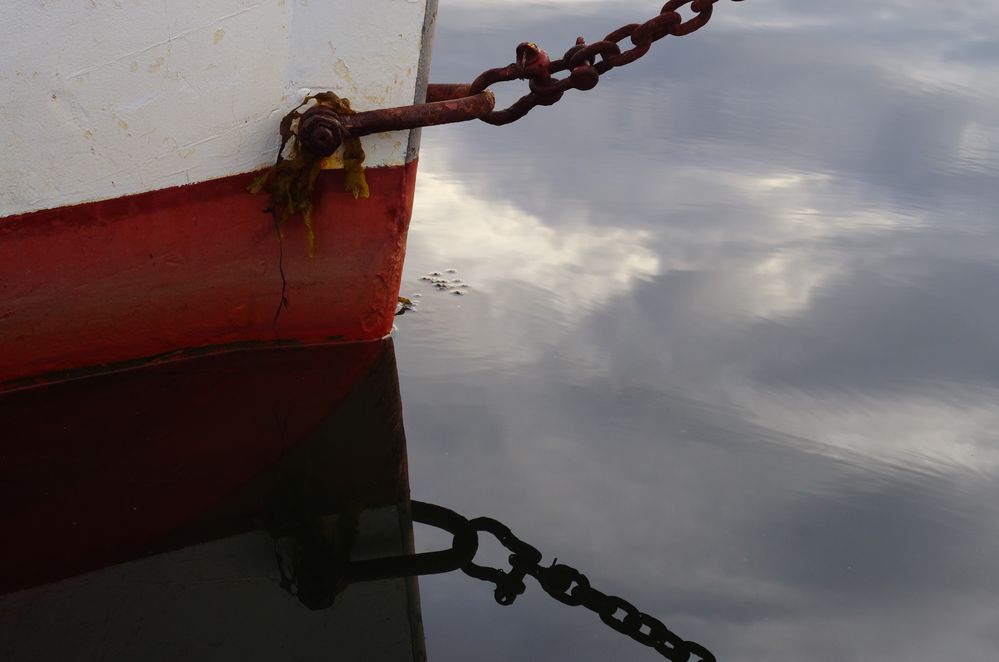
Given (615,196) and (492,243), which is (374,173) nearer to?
(492,243)

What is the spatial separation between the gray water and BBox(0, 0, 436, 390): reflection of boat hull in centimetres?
55

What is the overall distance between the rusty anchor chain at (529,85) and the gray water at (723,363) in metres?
0.78

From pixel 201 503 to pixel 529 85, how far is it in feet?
4.37

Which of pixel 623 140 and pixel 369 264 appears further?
pixel 623 140

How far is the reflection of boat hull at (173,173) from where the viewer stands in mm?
2666

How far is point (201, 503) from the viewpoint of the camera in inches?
103

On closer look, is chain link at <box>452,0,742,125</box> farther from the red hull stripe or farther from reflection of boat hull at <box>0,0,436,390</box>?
the red hull stripe

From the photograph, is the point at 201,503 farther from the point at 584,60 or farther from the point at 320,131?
the point at 584,60

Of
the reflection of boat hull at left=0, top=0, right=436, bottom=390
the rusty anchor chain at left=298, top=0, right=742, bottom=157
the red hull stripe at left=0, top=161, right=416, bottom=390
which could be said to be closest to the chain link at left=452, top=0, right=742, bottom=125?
the rusty anchor chain at left=298, top=0, right=742, bottom=157

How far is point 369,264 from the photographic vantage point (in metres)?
3.17

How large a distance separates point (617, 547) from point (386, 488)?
581 millimetres

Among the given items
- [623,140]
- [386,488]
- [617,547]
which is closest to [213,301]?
[386,488]

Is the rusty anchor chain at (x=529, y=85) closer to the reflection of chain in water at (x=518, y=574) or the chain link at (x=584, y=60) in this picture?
the chain link at (x=584, y=60)

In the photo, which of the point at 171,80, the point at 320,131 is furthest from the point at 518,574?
the point at 171,80
